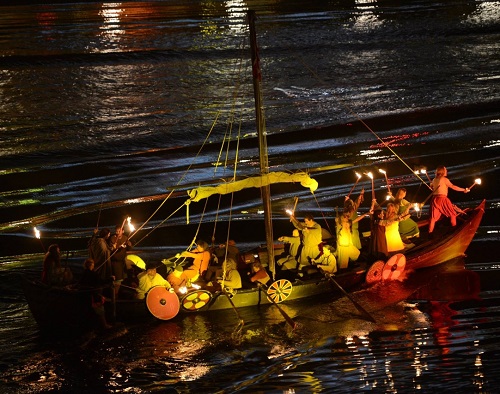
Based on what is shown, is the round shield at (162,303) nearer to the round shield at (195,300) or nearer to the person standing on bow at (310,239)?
the round shield at (195,300)

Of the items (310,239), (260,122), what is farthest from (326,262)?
(260,122)

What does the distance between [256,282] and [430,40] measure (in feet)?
111

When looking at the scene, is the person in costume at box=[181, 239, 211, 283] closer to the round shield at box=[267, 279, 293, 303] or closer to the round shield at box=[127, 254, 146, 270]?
the round shield at box=[127, 254, 146, 270]

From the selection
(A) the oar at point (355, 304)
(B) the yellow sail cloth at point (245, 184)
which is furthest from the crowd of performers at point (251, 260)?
(B) the yellow sail cloth at point (245, 184)

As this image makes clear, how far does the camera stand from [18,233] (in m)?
25.3

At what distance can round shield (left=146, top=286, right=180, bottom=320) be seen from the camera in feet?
62.3

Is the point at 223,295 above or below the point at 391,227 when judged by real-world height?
below

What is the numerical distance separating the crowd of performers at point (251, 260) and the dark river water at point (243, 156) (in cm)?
71

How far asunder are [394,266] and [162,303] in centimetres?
576

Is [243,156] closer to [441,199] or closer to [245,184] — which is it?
[441,199]

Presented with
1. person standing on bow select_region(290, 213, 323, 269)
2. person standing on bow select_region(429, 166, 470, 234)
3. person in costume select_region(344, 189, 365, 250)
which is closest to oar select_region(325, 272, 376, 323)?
person standing on bow select_region(290, 213, 323, 269)

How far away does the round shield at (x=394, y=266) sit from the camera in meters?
21.2

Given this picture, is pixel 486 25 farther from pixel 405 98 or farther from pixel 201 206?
pixel 201 206

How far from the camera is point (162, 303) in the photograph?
62.6 ft
